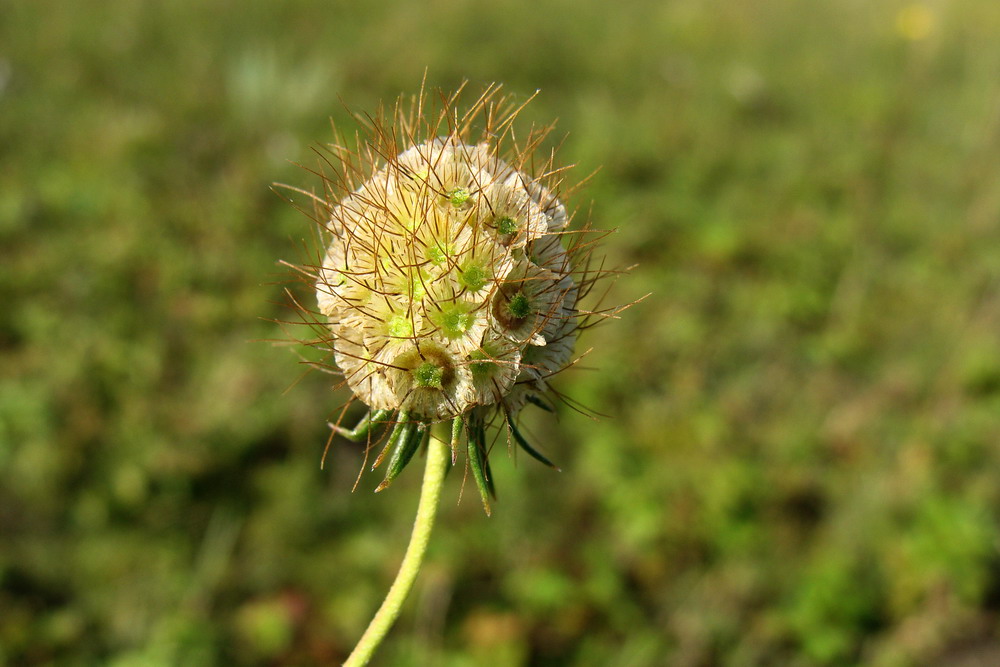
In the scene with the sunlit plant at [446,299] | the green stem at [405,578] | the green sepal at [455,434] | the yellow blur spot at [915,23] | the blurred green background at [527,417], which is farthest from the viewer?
the yellow blur spot at [915,23]

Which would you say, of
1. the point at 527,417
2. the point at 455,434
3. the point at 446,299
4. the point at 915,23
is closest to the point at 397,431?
the point at 455,434

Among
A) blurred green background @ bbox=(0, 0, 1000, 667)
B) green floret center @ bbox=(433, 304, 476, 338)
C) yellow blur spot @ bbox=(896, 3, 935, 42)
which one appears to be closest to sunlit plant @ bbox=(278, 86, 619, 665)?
green floret center @ bbox=(433, 304, 476, 338)

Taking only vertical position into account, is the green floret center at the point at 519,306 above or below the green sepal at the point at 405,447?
above

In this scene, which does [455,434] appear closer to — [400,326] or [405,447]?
[405,447]

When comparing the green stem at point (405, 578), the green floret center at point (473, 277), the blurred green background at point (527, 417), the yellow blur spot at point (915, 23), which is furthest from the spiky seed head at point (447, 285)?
the yellow blur spot at point (915, 23)

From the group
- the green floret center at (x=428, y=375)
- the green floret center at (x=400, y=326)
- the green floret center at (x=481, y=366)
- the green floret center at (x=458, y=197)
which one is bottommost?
the green floret center at (x=428, y=375)

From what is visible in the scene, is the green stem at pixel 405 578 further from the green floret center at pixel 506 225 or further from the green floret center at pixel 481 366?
the green floret center at pixel 506 225

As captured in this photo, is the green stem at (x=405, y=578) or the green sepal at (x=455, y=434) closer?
the green stem at (x=405, y=578)

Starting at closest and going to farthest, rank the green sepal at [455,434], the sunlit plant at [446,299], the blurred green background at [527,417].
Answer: the green sepal at [455,434] → the sunlit plant at [446,299] → the blurred green background at [527,417]

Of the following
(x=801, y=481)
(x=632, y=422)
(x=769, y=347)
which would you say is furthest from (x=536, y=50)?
(x=801, y=481)
